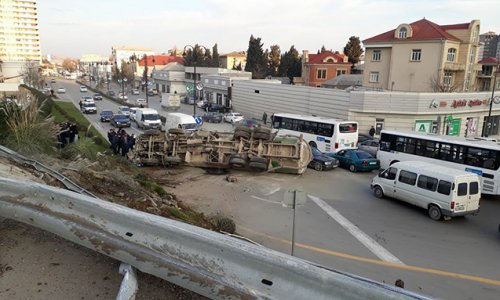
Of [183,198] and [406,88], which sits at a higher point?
[406,88]

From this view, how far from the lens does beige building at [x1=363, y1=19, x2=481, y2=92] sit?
49938mm

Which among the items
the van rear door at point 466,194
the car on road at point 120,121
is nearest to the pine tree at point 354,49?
the car on road at point 120,121

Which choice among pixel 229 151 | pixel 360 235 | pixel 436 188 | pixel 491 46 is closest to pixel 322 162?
pixel 229 151

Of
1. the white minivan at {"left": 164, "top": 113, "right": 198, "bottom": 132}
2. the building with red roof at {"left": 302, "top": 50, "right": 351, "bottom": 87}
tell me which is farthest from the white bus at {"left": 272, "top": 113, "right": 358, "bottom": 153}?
the building with red roof at {"left": 302, "top": 50, "right": 351, "bottom": 87}

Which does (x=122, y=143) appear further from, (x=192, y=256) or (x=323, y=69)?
(x=323, y=69)

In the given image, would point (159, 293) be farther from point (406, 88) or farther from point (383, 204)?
point (406, 88)

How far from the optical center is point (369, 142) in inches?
1067

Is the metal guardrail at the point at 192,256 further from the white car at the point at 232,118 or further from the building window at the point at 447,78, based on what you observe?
the building window at the point at 447,78

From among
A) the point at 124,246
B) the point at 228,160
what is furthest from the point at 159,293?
the point at 228,160

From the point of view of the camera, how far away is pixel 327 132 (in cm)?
2542

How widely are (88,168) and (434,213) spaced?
40.3ft

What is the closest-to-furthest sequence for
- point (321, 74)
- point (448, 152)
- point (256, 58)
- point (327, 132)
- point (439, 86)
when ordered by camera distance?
point (448, 152), point (327, 132), point (439, 86), point (321, 74), point (256, 58)

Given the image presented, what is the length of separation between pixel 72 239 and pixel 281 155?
16154 millimetres

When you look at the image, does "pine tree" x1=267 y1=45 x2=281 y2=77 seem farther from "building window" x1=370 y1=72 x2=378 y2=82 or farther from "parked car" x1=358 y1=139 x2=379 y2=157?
"parked car" x1=358 y1=139 x2=379 y2=157
